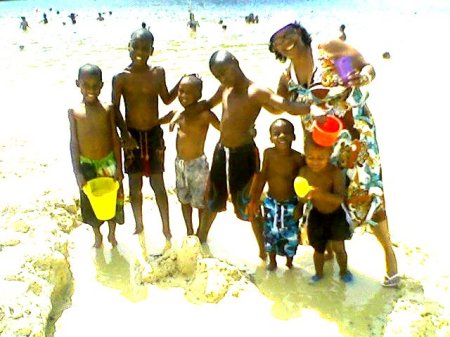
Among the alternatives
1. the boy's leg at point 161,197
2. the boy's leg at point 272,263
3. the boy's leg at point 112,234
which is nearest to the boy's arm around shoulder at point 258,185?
the boy's leg at point 272,263

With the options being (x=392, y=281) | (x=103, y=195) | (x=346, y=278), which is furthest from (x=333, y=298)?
(x=103, y=195)

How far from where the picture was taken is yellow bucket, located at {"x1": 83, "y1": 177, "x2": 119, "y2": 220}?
3428 mm

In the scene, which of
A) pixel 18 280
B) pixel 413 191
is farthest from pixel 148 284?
pixel 413 191

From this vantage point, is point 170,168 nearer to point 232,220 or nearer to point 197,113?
point 232,220

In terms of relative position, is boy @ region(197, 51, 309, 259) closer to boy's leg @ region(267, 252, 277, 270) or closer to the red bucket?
boy's leg @ region(267, 252, 277, 270)

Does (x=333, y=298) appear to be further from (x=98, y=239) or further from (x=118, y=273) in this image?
(x=98, y=239)

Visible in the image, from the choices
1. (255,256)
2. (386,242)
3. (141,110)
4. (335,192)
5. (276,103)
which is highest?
(276,103)

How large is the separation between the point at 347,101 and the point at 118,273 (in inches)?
75.4

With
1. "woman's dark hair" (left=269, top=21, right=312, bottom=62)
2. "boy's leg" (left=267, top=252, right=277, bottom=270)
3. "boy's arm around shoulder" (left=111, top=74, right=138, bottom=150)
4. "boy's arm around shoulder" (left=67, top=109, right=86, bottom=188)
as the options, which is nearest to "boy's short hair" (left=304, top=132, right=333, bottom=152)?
"woman's dark hair" (left=269, top=21, right=312, bottom=62)

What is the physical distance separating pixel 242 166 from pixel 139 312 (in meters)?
1.14

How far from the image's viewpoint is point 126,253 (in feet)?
12.5

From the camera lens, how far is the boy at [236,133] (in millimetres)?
3268

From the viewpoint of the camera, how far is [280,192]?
3303 mm

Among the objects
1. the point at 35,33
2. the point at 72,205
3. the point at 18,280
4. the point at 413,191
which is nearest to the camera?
the point at 18,280
